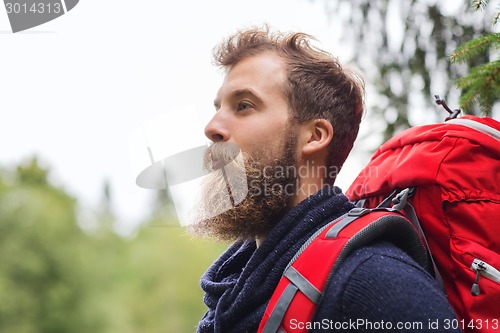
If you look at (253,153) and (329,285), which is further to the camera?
(253,153)

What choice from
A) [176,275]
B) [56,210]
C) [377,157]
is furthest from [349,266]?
[176,275]

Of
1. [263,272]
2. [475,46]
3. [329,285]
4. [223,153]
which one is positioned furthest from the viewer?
[223,153]

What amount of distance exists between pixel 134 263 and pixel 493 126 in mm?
47724

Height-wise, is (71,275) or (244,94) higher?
(244,94)

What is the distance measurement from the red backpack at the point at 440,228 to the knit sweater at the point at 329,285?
0.05 meters

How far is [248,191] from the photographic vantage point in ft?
7.34

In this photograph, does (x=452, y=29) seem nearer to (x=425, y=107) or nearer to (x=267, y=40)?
(x=425, y=107)

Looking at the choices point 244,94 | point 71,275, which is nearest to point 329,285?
point 244,94

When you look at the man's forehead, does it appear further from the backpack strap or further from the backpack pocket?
the backpack pocket

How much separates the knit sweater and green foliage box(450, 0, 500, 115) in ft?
2.17

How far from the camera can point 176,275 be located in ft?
143

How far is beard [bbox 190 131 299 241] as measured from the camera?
221cm

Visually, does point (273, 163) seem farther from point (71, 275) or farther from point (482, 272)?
point (71, 275)

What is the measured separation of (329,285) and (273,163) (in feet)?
2.32
